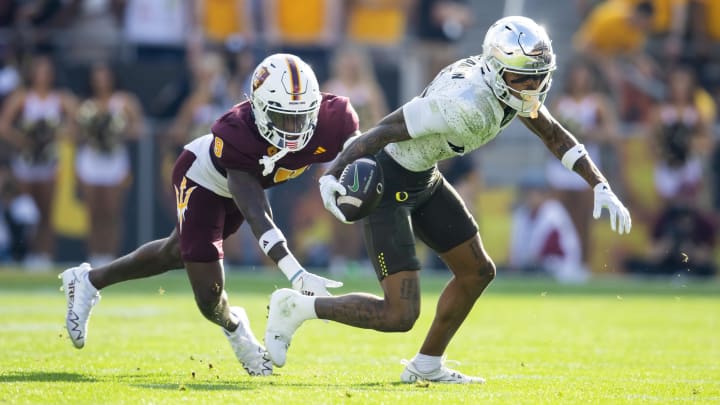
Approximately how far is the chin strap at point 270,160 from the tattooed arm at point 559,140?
1308mm

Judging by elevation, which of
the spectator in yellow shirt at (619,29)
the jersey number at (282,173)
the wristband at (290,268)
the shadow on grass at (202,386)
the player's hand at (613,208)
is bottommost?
the spectator in yellow shirt at (619,29)

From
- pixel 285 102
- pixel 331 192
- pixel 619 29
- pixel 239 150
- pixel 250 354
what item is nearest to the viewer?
pixel 331 192

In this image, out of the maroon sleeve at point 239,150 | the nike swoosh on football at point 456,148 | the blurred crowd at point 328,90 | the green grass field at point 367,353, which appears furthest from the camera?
the blurred crowd at point 328,90

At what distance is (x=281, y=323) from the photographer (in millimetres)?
6387

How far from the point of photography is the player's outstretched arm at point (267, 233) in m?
6.36

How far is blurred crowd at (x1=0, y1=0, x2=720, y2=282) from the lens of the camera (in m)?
15.0

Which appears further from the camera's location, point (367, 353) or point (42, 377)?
point (367, 353)

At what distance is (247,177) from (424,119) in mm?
1113

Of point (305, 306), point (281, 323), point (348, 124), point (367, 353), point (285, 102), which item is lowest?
point (367, 353)

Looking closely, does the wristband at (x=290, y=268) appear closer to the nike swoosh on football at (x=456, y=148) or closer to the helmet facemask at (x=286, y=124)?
the helmet facemask at (x=286, y=124)

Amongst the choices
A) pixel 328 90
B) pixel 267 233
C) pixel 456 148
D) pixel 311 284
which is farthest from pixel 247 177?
pixel 328 90

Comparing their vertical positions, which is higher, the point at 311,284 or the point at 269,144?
the point at 269,144

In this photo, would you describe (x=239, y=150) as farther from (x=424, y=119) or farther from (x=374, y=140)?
(x=424, y=119)

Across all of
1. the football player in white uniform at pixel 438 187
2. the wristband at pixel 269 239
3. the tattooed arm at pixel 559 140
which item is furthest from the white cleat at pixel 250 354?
the tattooed arm at pixel 559 140
